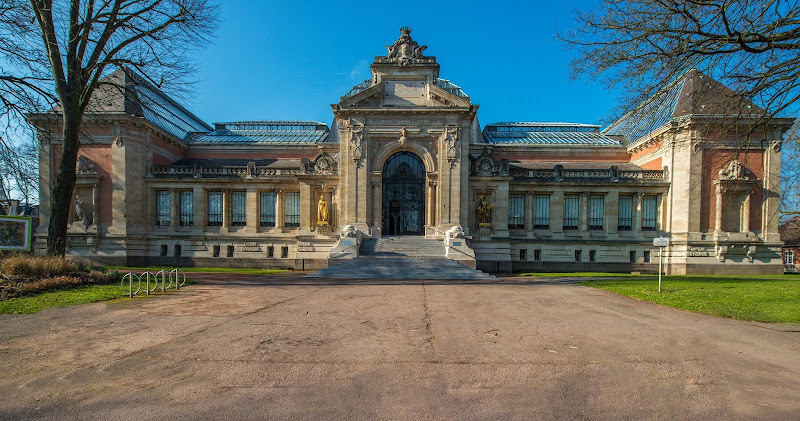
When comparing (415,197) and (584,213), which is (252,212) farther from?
(584,213)

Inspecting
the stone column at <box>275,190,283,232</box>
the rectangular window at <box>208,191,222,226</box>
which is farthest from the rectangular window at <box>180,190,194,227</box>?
the stone column at <box>275,190,283,232</box>

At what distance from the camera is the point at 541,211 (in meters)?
29.5

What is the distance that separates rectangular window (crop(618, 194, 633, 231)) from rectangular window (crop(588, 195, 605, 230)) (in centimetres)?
138

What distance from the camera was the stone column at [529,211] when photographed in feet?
95.9

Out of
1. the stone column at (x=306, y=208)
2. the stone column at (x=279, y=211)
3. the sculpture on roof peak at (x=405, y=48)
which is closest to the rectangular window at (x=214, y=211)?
the stone column at (x=279, y=211)

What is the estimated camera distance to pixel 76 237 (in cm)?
2708

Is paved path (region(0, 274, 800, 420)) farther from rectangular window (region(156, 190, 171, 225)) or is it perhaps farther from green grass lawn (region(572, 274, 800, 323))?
rectangular window (region(156, 190, 171, 225))

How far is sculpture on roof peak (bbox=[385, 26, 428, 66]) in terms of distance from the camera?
28141 millimetres

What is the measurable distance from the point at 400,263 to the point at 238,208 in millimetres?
15147

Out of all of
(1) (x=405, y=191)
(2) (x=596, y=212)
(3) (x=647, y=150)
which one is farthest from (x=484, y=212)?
(3) (x=647, y=150)

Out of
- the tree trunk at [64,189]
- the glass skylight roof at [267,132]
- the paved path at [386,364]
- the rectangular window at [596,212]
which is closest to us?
the paved path at [386,364]

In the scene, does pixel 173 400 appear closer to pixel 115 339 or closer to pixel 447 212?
pixel 115 339

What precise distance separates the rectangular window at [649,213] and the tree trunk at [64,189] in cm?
3424

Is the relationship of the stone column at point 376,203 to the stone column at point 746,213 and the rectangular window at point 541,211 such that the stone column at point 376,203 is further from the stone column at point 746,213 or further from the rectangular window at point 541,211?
the stone column at point 746,213
